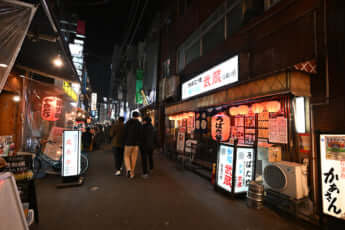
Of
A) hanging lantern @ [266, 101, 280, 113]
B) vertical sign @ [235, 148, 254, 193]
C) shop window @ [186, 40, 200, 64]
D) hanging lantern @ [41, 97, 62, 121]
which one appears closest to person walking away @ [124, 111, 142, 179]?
hanging lantern @ [41, 97, 62, 121]

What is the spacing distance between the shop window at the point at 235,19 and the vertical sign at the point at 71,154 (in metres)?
7.45

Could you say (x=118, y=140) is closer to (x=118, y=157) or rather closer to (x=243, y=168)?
(x=118, y=157)

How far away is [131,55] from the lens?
3052cm

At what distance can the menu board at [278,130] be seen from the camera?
481 centimetres

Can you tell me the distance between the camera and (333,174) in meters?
3.38

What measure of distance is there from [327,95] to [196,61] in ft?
24.1

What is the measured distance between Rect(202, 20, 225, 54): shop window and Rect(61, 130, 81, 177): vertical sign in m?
7.47

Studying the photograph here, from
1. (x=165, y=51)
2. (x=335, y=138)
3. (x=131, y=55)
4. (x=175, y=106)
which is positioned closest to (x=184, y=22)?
(x=165, y=51)

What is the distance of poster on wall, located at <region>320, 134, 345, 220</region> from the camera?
3268 mm

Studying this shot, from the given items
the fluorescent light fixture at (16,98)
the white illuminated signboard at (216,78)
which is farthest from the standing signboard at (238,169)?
the fluorescent light fixture at (16,98)

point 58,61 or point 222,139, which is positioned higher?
point 58,61

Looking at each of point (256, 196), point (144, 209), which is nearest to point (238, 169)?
point (256, 196)

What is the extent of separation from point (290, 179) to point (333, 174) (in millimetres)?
874

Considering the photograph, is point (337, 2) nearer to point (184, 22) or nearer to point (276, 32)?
point (276, 32)
